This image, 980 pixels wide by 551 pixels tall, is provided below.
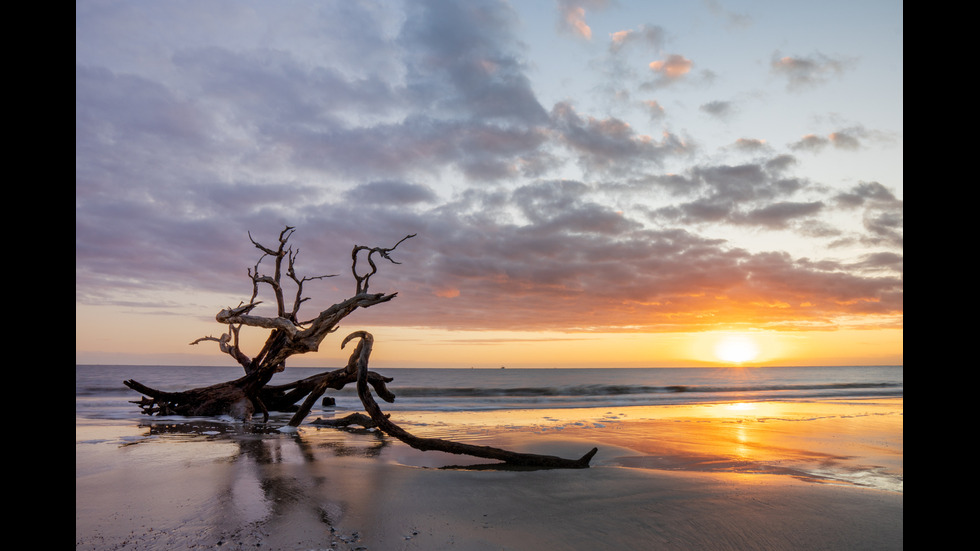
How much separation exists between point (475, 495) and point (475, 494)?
0.05 metres

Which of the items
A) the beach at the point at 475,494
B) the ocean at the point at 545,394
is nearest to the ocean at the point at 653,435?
the beach at the point at 475,494

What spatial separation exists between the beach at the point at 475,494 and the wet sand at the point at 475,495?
0.09ft

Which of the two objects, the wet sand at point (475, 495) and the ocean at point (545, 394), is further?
the ocean at point (545, 394)

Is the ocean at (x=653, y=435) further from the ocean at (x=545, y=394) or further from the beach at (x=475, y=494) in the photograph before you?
the ocean at (x=545, y=394)

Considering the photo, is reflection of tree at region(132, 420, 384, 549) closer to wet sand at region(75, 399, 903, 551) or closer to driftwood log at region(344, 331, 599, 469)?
wet sand at region(75, 399, 903, 551)

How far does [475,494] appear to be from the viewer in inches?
264

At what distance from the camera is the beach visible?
5.08m

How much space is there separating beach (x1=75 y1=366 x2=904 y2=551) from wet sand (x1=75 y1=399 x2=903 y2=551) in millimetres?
26

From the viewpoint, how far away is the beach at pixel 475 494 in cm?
508

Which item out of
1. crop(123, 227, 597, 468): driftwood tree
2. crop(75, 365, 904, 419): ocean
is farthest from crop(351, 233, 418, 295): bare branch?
crop(75, 365, 904, 419): ocean

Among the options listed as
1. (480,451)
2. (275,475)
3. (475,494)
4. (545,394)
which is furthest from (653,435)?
(545,394)

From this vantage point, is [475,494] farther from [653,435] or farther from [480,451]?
[653,435]
